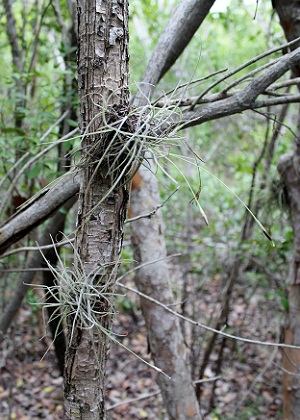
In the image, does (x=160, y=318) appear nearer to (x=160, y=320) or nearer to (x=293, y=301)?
(x=160, y=320)

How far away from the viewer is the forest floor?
300 centimetres

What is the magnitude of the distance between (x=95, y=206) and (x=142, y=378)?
2.88 m

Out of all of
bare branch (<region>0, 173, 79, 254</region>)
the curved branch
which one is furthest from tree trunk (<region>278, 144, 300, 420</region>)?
bare branch (<region>0, 173, 79, 254</region>)

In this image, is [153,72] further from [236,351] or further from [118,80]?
[236,351]

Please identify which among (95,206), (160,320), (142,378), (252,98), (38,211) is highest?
(252,98)

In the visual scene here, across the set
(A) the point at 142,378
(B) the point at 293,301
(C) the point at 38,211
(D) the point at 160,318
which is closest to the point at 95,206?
(C) the point at 38,211

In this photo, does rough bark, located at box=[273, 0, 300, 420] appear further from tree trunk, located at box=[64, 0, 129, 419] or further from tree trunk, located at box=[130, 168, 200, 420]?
tree trunk, located at box=[64, 0, 129, 419]

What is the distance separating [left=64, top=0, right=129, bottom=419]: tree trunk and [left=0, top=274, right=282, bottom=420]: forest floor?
1846 millimetres

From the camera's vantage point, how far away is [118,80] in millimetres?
931

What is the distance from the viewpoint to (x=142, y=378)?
342cm

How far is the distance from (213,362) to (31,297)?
1573 mm

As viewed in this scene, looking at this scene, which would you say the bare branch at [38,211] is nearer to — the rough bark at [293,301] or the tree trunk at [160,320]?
the tree trunk at [160,320]

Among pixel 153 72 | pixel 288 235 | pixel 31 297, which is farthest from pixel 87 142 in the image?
pixel 31 297

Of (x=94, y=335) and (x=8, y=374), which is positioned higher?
(x=94, y=335)
